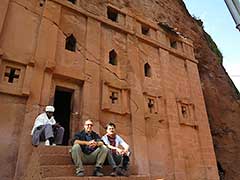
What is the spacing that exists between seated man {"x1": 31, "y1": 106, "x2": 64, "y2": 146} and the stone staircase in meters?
0.61

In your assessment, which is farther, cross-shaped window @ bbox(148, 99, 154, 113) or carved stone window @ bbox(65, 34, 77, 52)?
cross-shaped window @ bbox(148, 99, 154, 113)

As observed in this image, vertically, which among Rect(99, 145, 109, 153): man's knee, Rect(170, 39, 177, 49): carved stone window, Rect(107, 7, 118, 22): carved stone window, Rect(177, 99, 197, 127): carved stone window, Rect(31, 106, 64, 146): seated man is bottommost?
Rect(99, 145, 109, 153): man's knee

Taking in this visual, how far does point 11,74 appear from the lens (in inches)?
244

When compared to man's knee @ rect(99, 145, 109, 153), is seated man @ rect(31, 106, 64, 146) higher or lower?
higher

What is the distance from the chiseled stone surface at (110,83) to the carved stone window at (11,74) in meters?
0.02

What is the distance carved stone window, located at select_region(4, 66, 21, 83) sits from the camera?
611 cm

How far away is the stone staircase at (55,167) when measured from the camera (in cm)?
385

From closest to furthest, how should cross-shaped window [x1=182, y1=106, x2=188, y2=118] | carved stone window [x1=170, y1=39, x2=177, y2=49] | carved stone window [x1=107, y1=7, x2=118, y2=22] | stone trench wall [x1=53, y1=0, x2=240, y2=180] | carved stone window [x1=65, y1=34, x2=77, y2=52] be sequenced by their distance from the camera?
carved stone window [x1=65, y1=34, x2=77, y2=52] < cross-shaped window [x1=182, y1=106, x2=188, y2=118] < carved stone window [x1=107, y1=7, x2=118, y2=22] < stone trench wall [x1=53, y1=0, x2=240, y2=180] < carved stone window [x1=170, y1=39, x2=177, y2=49]

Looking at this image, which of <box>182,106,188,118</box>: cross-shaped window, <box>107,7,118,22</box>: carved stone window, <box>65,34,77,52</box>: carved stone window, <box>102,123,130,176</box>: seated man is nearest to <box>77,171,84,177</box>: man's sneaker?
<box>102,123,130,176</box>: seated man

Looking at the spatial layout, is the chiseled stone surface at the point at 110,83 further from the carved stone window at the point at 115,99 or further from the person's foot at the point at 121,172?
the person's foot at the point at 121,172

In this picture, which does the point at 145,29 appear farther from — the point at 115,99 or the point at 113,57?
the point at 115,99

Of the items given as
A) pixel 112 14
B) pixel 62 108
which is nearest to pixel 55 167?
pixel 62 108

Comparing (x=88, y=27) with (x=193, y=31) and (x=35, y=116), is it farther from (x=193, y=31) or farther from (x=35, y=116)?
Result: (x=193, y=31)

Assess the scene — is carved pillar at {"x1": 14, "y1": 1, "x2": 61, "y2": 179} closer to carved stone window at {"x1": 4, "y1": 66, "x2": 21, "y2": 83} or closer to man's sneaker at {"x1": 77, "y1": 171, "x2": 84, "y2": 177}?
carved stone window at {"x1": 4, "y1": 66, "x2": 21, "y2": 83}
